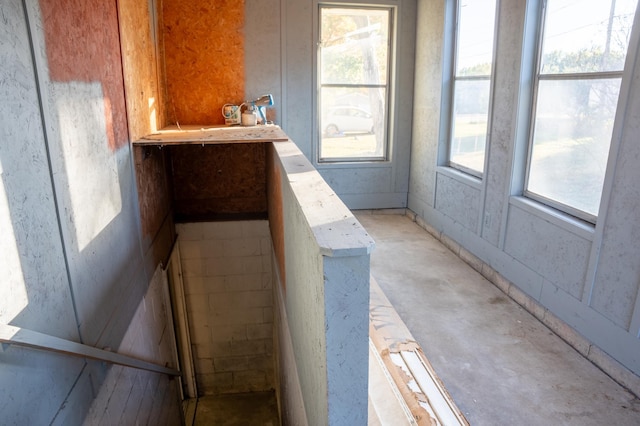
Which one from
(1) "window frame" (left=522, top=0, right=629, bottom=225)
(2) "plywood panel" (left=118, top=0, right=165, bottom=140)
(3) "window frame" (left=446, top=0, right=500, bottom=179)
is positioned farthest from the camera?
(3) "window frame" (left=446, top=0, right=500, bottom=179)

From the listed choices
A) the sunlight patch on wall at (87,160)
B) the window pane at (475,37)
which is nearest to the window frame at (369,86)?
the window pane at (475,37)

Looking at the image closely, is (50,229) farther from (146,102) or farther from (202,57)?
(202,57)

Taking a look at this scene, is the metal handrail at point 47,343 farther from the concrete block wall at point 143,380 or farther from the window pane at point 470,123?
the window pane at point 470,123

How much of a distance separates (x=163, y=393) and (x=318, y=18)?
441cm

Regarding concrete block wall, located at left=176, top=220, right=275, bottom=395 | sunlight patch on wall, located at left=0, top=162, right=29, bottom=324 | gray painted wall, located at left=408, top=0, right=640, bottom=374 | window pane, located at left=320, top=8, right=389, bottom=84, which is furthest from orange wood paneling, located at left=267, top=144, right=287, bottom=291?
window pane, located at left=320, top=8, right=389, bottom=84

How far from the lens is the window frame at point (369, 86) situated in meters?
5.38

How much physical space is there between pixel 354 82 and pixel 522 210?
9.68 feet

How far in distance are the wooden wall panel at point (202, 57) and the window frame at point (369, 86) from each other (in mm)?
952

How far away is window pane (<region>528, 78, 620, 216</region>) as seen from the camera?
285 centimetres

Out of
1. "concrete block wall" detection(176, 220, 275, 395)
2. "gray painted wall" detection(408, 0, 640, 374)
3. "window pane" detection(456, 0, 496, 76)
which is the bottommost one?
"concrete block wall" detection(176, 220, 275, 395)

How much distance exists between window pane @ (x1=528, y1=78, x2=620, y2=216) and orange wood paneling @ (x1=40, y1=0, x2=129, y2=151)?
3101 mm

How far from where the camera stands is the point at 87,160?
7.31ft

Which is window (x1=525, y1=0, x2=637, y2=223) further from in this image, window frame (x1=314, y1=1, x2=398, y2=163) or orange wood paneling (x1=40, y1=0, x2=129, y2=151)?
orange wood paneling (x1=40, y1=0, x2=129, y2=151)

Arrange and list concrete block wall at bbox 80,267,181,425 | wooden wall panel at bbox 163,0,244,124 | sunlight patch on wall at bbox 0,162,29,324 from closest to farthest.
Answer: sunlight patch on wall at bbox 0,162,29,324 < concrete block wall at bbox 80,267,181,425 < wooden wall panel at bbox 163,0,244,124
